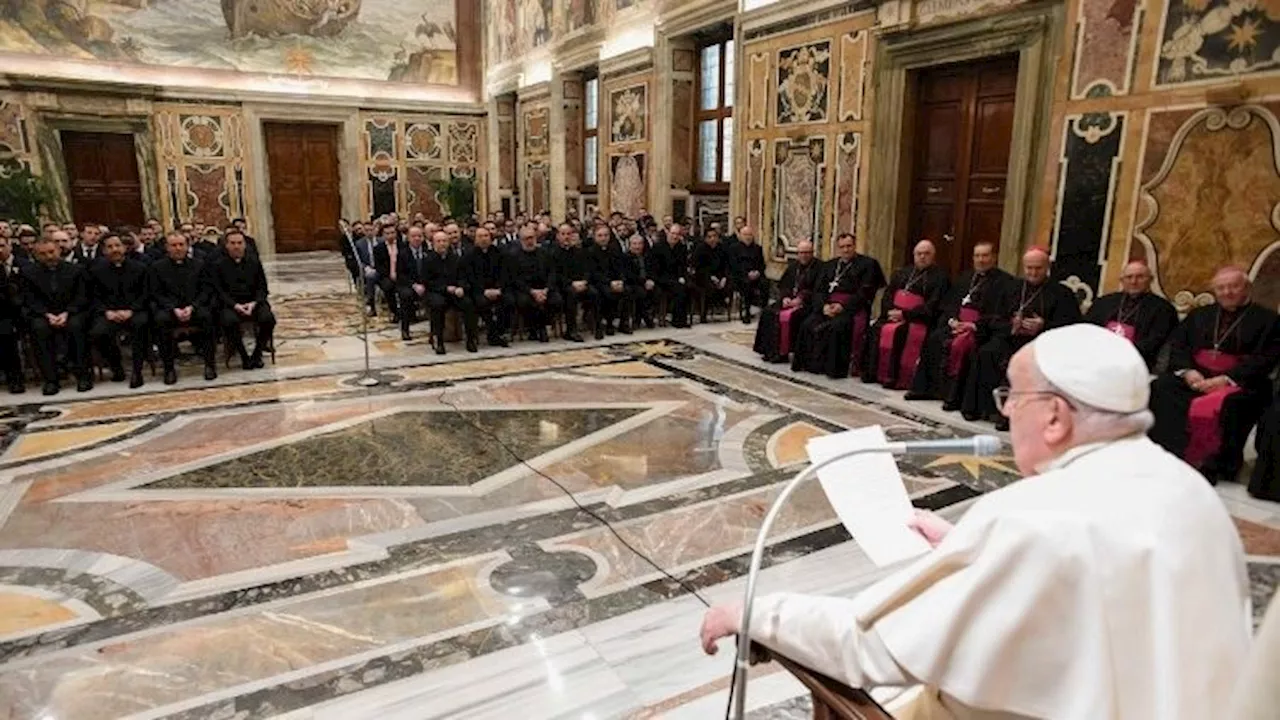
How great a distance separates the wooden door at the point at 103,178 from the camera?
15.1 m

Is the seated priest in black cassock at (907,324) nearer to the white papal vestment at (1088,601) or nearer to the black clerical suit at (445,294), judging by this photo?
the black clerical suit at (445,294)

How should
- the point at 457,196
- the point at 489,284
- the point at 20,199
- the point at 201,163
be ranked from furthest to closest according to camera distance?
1. the point at 457,196
2. the point at 201,163
3. the point at 20,199
4. the point at 489,284

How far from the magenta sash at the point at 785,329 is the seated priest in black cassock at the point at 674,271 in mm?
2092

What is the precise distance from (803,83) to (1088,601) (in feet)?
30.3

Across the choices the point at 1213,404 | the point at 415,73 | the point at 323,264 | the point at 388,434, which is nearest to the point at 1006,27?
the point at 1213,404

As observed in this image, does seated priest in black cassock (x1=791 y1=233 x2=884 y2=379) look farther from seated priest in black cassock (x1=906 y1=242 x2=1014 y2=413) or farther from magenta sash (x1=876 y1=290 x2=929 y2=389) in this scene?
seated priest in black cassock (x1=906 y1=242 x2=1014 y2=413)

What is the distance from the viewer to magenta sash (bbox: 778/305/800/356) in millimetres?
7648

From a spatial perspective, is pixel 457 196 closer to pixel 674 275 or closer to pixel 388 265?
pixel 388 265

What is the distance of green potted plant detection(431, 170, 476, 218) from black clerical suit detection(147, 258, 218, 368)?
1124cm

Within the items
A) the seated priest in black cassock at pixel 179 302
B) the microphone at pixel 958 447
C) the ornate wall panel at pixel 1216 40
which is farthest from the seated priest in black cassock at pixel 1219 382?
the seated priest in black cassock at pixel 179 302

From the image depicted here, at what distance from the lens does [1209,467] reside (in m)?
4.60

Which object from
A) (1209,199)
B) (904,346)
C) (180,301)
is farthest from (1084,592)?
(180,301)

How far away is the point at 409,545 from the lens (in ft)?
12.3

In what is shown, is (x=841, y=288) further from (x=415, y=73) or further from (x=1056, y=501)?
(x=415, y=73)
